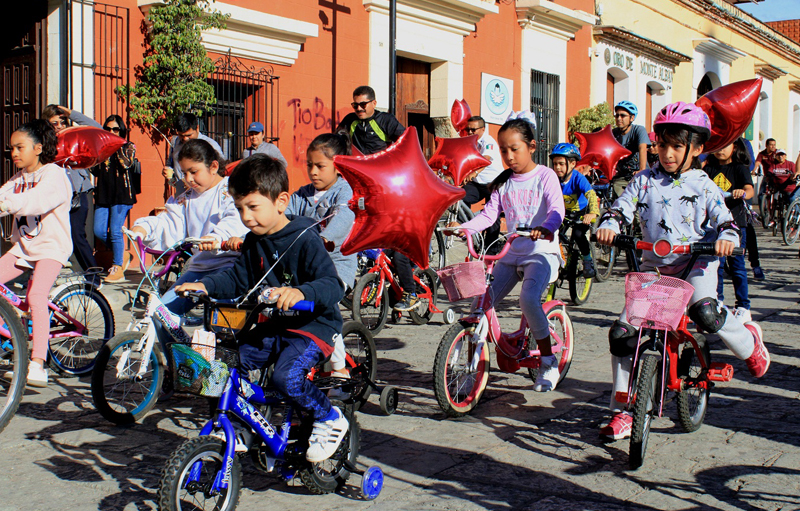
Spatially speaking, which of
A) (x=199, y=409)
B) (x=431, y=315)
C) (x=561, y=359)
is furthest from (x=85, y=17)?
(x=561, y=359)

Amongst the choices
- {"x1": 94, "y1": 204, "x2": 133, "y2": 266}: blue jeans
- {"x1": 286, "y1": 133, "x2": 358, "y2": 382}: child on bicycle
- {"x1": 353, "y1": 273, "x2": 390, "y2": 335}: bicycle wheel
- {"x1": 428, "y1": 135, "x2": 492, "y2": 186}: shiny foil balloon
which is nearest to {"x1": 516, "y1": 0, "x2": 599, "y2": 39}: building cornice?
{"x1": 428, "y1": 135, "x2": 492, "y2": 186}: shiny foil balloon

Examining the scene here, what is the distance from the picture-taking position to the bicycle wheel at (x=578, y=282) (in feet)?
30.4

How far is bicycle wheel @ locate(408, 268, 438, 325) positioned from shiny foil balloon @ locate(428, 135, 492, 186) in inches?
83.4

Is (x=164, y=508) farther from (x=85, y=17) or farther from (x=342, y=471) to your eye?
(x=85, y=17)

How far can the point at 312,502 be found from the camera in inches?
145

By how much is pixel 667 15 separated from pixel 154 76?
17869 millimetres

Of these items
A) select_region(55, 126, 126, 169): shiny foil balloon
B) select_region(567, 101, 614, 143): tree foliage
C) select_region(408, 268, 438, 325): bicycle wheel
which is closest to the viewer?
select_region(55, 126, 126, 169): shiny foil balloon

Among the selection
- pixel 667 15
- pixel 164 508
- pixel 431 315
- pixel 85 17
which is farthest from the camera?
pixel 667 15

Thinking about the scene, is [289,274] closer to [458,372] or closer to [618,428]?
[458,372]

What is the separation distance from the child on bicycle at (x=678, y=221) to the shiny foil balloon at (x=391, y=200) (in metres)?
0.98

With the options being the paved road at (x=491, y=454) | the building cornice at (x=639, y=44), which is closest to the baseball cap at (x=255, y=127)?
the paved road at (x=491, y=454)

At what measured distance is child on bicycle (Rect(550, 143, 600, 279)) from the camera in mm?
8414

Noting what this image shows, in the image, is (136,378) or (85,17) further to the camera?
(85,17)

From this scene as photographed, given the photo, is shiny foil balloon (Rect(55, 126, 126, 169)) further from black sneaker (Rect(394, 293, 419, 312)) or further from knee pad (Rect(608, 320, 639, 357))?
knee pad (Rect(608, 320, 639, 357))
